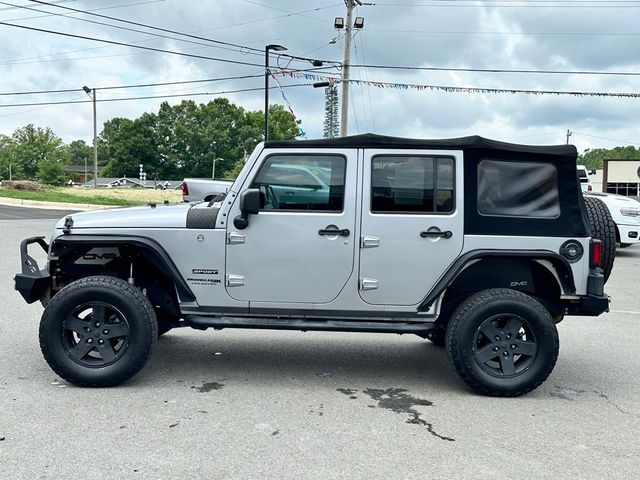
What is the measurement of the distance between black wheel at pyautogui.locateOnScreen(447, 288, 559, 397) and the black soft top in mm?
1104

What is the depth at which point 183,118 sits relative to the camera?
101562mm

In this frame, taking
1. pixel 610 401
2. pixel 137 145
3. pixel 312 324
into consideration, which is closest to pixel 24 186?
pixel 312 324

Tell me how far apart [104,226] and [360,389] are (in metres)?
2.34

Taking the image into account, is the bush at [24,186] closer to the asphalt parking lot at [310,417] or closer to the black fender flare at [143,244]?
the asphalt parking lot at [310,417]

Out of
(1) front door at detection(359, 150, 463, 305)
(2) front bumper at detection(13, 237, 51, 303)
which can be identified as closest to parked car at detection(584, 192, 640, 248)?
(1) front door at detection(359, 150, 463, 305)

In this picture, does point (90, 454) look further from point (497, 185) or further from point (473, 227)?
point (497, 185)

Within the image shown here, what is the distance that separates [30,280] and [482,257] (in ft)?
11.4

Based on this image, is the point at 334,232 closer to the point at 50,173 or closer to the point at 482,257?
the point at 482,257

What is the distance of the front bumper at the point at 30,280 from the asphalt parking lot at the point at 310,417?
0.64m

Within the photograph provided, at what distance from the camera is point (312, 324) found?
A: 4719mm

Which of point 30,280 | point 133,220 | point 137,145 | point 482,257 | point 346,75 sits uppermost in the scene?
point 137,145

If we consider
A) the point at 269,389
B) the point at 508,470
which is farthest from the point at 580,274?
the point at 269,389

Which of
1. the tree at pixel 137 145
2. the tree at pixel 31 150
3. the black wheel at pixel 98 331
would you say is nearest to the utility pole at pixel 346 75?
the black wheel at pixel 98 331

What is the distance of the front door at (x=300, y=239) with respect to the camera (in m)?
4.66
